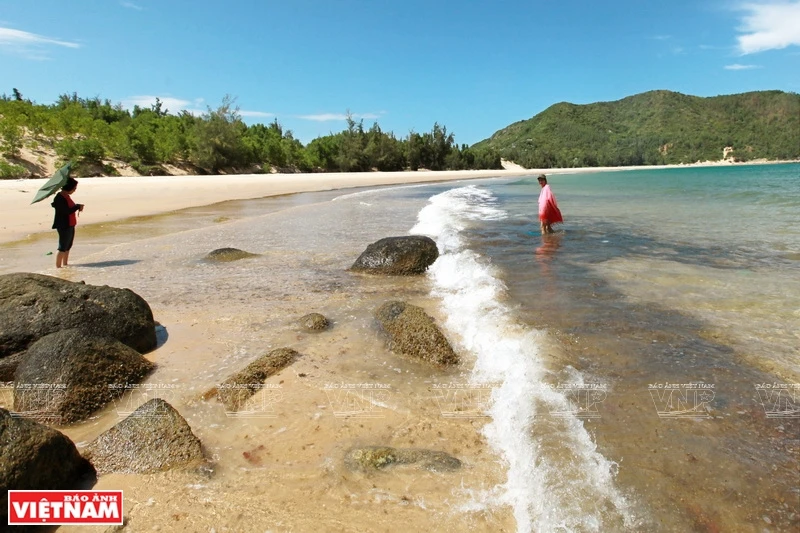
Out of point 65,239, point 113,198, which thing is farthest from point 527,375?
point 113,198

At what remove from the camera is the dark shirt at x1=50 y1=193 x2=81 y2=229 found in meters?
7.93

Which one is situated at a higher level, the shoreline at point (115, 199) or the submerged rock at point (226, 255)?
the shoreline at point (115, 199)

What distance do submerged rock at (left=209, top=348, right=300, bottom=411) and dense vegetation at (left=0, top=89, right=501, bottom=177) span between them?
33.1 m

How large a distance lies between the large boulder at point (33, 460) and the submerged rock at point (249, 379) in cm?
106

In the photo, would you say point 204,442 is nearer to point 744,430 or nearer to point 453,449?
point 453,449

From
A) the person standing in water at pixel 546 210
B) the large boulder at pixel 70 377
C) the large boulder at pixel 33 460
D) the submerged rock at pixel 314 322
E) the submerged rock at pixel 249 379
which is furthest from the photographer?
the person standing in water at pixel 546 210

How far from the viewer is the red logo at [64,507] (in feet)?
7.65

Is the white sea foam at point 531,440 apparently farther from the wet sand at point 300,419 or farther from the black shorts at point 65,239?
the black shorts at point 65,239

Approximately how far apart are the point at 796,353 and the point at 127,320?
6741 millimetres

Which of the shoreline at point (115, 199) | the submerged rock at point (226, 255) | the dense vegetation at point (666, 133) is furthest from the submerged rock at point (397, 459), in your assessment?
the dense vegetation at point (666, 133)

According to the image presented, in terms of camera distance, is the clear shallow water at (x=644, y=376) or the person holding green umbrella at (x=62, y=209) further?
the person holding green umbrella at (x=62, y=209)

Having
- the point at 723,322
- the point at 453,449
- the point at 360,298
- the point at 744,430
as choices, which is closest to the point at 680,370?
the point at 744,430

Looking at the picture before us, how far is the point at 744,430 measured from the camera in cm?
302

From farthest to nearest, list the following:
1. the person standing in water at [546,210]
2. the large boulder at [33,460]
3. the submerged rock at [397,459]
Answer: the person standing in water at [546,210] < the submerged rock at [397,459] < the large boulder at [33,460]
